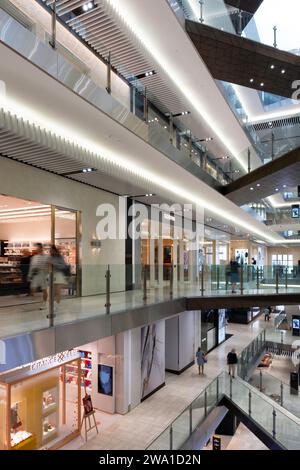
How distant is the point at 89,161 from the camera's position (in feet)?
23.6

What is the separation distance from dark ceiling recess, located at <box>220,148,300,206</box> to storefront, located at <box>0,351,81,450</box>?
741 cm

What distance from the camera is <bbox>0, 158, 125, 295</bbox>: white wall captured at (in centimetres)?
738

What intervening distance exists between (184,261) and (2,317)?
12163mm

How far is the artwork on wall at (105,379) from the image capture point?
32.4 feet

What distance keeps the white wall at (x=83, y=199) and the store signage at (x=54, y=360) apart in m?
2.30

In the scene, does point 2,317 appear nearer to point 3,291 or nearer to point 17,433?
point 3,291

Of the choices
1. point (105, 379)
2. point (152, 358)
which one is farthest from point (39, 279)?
point (152, 358)

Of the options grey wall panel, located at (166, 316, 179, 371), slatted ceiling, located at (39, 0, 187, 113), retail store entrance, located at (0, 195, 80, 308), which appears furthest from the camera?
grey wall panel, located at (166, 316, 179, 371)

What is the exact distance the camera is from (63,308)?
610 cm

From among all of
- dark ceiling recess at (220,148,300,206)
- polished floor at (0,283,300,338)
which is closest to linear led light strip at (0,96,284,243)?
dark ceiling recess at (220,148,300,206)

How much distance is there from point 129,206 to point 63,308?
6.33 m

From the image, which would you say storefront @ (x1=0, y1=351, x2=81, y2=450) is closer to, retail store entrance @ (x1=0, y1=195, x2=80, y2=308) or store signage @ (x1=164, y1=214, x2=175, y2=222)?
retail store entrance @ (x1=0, y1=195, x2=80, y2=308)

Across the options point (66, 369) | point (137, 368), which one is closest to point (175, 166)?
point (137, 368)

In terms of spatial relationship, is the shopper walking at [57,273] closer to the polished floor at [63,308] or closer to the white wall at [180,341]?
the polished floor at [63,308]
